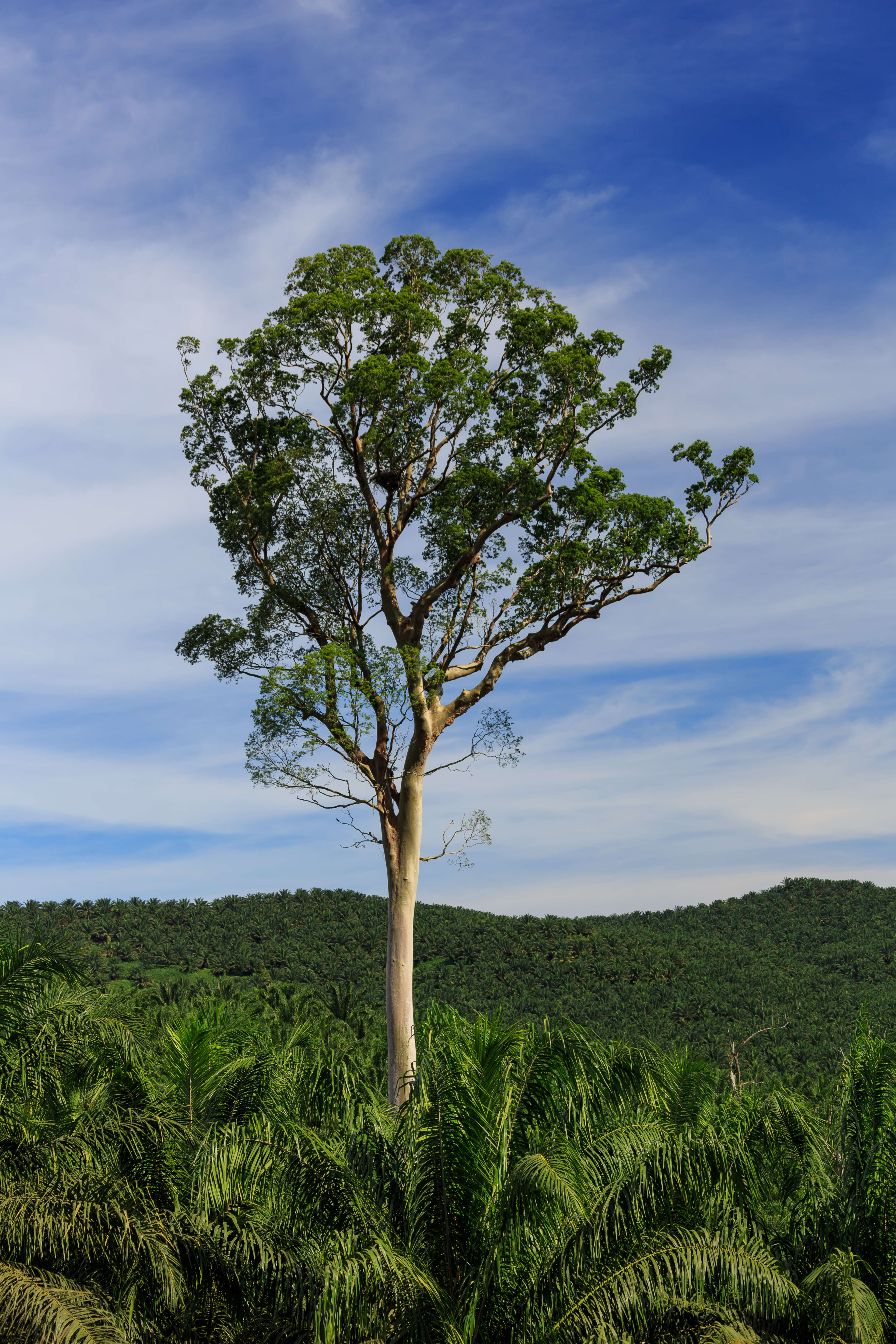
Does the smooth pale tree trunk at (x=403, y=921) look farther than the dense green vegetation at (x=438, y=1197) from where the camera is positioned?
Yes

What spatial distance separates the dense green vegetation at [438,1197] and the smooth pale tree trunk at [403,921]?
5.23 metres

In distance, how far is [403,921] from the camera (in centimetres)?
1523

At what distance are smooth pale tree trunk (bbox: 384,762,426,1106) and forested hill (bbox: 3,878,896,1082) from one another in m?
22.9

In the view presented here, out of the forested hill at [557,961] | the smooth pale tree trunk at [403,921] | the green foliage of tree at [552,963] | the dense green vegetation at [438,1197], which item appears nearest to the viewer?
the dense green vegetation at [438,1197]

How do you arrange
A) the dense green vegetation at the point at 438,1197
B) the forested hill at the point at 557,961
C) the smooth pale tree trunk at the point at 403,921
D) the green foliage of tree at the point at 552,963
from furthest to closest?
the forested hill at the point at 557,961
the green foliage of tree at the point at 552,963
the smooth pale tree trunk at the point at 403,921
the dense green vegetation at the point at 438,1197

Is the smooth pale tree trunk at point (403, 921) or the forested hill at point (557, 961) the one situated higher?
the smooth pale tree trunk at point (403, 921)

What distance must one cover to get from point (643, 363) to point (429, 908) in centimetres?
4898

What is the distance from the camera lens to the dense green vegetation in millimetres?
6387

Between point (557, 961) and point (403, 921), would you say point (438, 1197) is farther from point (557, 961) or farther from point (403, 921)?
point (557, 961)

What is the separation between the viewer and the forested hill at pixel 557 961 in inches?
1671

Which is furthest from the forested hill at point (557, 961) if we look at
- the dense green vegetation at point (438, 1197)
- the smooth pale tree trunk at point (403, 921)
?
the dense green vegetation at point (438, 1197)

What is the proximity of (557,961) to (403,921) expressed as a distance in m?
38.9

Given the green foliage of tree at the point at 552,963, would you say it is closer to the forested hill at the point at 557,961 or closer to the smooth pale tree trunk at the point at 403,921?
the forested hill at the point at 557,961

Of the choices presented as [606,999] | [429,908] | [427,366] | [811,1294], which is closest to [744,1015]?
[606,999]
